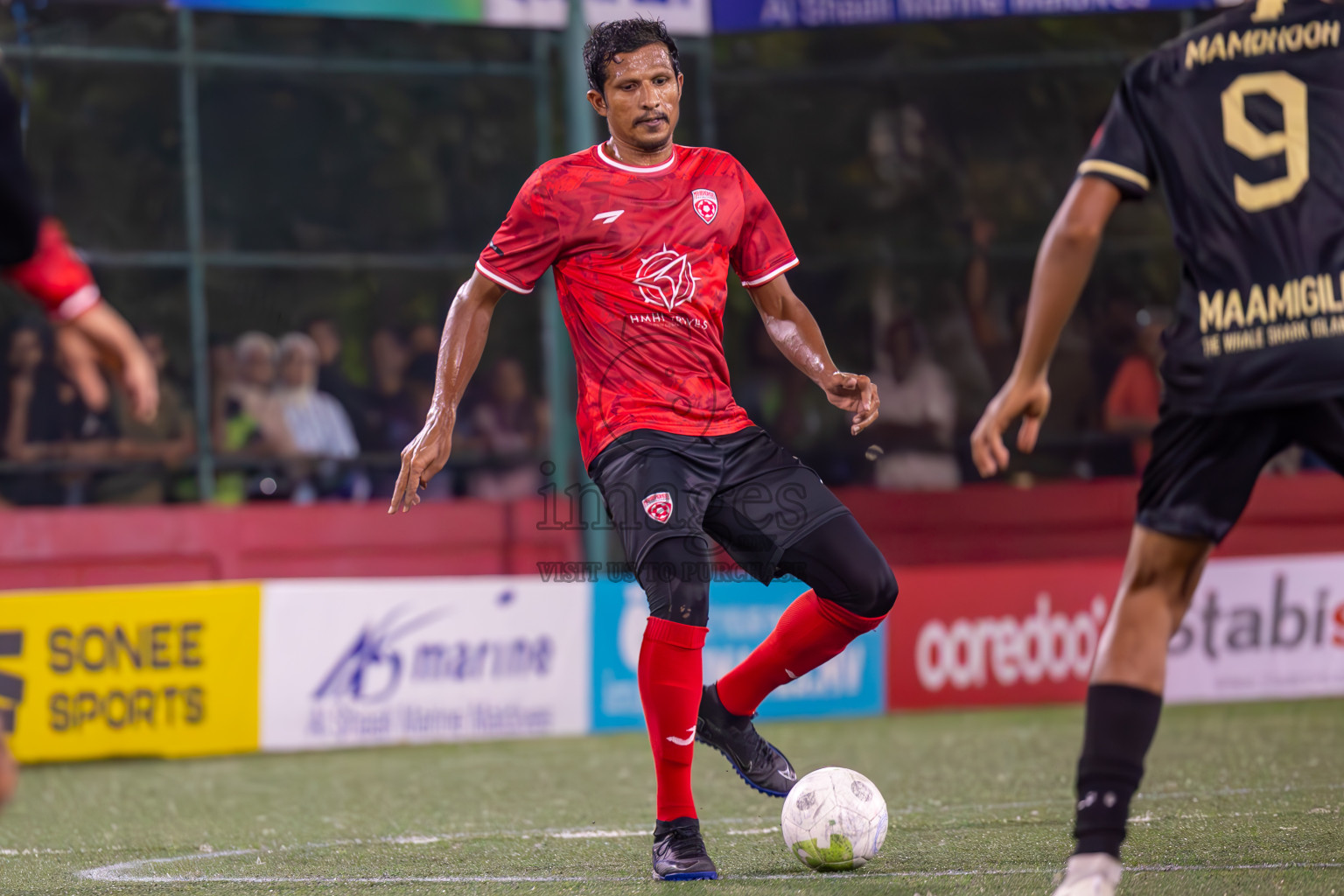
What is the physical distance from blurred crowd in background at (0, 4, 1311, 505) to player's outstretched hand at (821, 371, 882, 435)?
691 centimetres

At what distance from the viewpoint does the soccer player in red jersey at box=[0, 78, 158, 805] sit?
3035 millimetres

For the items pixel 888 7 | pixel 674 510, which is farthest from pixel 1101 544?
pixel 674 510

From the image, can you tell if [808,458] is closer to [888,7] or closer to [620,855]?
[888,7]

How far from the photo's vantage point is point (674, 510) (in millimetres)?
4191

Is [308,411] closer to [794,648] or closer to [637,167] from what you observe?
[637,167]

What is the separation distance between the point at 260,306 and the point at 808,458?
4.10 metres

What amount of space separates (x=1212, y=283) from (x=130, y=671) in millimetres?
6415

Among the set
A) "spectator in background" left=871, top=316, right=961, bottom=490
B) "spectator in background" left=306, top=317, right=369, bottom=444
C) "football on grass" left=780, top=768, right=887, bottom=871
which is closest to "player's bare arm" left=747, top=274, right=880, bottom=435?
"football on grass" left=780, top=768, right=887, bottom=871

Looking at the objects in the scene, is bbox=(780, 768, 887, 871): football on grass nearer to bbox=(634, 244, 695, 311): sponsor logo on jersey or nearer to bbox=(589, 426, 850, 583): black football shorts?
bbox=(589, 426, 850, 583): black football shorts

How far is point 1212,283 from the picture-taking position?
10.3 feet

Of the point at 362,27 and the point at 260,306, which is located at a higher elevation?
the point at 362,27

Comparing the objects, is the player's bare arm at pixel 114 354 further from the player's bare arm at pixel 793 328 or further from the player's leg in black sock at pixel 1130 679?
the player's bare arm at pixel 793 328

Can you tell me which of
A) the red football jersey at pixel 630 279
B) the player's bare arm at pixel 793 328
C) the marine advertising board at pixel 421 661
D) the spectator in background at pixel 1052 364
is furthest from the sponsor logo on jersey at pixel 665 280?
the spectator in background at pixel 1052 364

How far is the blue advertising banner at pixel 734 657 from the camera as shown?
8.95 m
